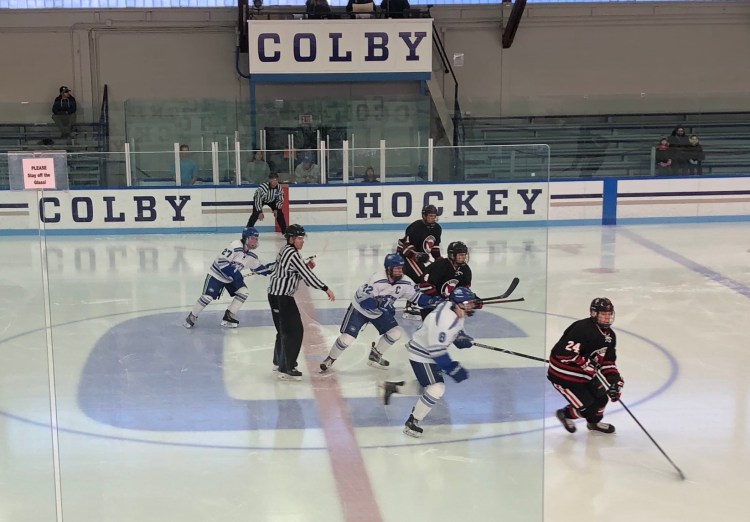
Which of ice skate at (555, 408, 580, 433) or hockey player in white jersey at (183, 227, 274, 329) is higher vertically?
hockey player in white jersey at (183, 227, 274, 329)

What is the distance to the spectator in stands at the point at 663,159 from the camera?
15969 mm

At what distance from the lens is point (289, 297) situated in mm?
6926

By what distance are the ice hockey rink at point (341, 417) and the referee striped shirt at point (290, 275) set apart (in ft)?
2.22

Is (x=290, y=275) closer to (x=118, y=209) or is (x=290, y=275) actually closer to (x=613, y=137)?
(x=118, y=209)

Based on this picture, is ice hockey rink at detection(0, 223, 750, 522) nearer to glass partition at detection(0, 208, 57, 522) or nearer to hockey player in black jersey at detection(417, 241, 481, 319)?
glass partition at detection(0, 208, 57, 522)

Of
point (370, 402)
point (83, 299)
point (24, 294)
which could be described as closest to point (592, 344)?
point (370, 402)

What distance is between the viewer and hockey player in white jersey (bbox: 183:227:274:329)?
26.8 feet

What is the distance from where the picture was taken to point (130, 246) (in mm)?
13633

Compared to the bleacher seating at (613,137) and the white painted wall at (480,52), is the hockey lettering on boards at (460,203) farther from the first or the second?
the white painted wall at (480,52)

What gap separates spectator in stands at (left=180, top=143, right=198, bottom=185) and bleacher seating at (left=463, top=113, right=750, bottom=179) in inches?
187

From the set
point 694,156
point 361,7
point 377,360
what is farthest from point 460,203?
point 377,360

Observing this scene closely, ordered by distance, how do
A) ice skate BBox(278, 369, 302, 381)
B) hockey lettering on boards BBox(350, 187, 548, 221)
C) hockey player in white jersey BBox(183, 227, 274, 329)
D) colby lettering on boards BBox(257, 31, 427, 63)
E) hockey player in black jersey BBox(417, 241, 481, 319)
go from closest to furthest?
ice skate BBox(278, 369, 302, 381) → hockey player in black jersey BBox(417, 241, 481, 319) → hockey player in white jersey BBox(183, 227, 274, 329) → hockey lettering on boards BBox(350, 187, 548, 221) → colby lettering on boards BBox(257, 31, 427, 63)

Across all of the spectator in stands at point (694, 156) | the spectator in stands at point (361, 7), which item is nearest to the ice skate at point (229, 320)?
the spectator in stands at point (361, 7)

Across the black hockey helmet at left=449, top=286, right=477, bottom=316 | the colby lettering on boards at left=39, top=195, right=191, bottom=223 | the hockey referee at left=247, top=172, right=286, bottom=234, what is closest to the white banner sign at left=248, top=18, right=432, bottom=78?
the colby lettering on boards at left=39, top=195, right=191, bottom=223
